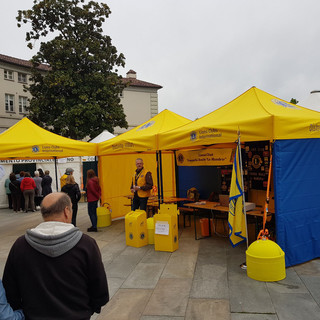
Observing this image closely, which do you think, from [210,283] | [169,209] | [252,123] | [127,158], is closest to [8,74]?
[127,158]

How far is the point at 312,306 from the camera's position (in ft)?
12.1

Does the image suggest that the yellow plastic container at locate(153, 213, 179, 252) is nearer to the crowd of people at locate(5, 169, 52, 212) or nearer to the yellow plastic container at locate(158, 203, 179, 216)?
the yellow plastic container at locate(158, 203, 179, 216)

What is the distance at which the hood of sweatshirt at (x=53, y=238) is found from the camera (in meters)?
1.72

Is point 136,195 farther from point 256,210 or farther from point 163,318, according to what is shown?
point 163,318

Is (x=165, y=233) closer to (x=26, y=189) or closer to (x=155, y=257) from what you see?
(x=155, y=257)

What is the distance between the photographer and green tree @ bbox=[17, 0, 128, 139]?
19.3 meters

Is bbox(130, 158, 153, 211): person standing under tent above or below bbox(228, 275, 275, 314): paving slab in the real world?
above

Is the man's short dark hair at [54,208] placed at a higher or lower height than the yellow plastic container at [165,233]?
higher

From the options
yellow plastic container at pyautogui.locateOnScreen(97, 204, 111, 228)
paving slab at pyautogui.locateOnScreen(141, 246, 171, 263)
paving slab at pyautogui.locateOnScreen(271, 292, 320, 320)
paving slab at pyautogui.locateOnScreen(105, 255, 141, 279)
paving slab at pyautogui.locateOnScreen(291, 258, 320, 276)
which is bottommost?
paving slab at pyautogui.locateOnScreen(105, 255, 141, 279)

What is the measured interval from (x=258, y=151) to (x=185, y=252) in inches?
138

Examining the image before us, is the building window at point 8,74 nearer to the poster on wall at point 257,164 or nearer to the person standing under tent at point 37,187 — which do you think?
the person standing under tent at point 37,187

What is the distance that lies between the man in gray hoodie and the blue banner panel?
12.7ft

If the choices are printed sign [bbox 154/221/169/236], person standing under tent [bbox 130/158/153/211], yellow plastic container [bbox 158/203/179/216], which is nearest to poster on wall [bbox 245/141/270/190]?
yellow plastic container [bbox 158/203/179/216]

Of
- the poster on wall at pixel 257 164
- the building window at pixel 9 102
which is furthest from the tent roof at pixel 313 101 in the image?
the building window at pixel 9 102
